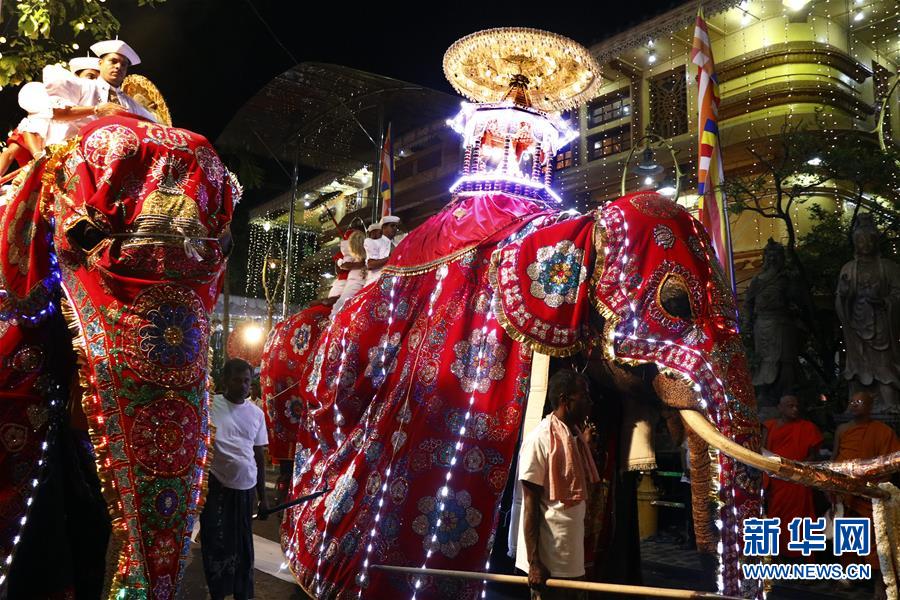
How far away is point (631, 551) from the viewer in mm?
4441

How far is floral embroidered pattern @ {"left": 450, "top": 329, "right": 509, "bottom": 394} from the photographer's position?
13.3ft

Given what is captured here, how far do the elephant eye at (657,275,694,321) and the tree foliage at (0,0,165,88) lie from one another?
4582 mm

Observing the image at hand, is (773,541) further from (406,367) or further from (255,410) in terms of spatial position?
(255,410)

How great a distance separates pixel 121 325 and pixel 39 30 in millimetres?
5389

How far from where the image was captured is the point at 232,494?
4.52 m

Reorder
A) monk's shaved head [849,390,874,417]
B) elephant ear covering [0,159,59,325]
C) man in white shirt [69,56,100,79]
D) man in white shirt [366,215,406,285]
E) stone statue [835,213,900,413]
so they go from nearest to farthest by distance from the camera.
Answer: elephant ear covering [0,159,59,325] < man in white shirt [69,56,100,79] < man in white shirt [366,215,406,285] < monk's shaved head [849,390,874,417] < stone statue [835,213,900,413]

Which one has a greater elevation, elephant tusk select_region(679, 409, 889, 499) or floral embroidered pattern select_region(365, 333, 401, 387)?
floral embroidered pattern select_region(365, 333, 401, 387)

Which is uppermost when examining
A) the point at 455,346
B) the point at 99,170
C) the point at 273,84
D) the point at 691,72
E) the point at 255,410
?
the point at 691,72

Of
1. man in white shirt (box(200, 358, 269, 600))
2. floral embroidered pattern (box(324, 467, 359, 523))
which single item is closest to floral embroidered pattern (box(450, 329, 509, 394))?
floral embroidered pattern (box(324, 467, 359, 523))

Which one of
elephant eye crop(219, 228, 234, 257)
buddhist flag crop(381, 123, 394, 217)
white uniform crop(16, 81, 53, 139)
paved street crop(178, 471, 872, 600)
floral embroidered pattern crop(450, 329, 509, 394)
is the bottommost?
paved street crop(178, 471, 872, 600)

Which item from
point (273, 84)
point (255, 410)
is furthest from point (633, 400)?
point (273, 84)

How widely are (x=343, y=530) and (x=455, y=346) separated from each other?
3.87ft

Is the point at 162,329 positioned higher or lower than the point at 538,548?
higher

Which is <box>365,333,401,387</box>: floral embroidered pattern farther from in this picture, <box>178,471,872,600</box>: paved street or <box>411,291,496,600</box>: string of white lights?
<box>178,471,872,600</box>: paved street
